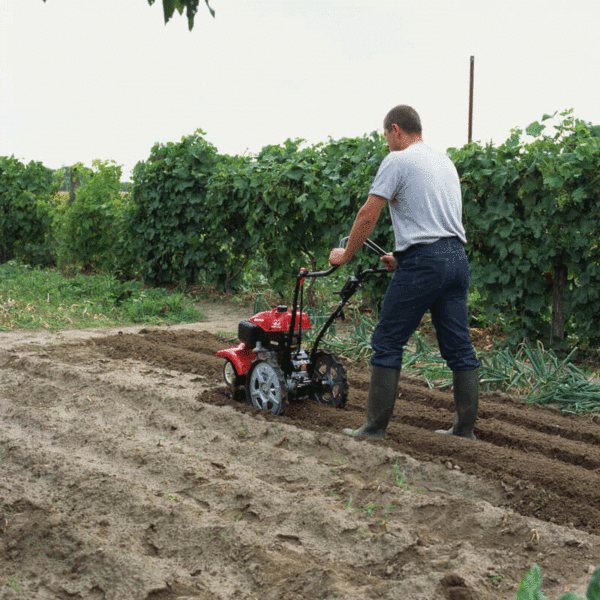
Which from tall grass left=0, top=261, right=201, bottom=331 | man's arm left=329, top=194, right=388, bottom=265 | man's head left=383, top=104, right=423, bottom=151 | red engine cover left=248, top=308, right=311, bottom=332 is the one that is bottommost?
tall grass left=0, top=261, right=201, bottom=331

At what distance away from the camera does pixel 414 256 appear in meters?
4.39

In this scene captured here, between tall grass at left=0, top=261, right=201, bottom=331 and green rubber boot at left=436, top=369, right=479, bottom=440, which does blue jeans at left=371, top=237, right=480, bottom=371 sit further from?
tall grass at left=0, top=261, right=201, bottom=331

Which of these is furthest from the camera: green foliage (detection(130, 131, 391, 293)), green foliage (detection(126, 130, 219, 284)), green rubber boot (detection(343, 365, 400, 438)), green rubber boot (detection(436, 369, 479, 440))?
green foliage (detection(126, 130, 219, 284))

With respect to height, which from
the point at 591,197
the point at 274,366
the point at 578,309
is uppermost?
the point at 591,197

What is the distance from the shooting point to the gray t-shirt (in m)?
4.32

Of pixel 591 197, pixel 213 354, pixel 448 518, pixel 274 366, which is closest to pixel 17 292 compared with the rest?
pixel 213 354

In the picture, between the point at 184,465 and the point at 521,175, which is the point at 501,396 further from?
the point at 184,465

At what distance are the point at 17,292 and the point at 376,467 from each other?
8.40 meters

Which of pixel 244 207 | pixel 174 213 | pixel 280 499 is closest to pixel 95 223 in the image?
pixel 174 213

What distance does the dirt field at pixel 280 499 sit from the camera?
3043 millimetres

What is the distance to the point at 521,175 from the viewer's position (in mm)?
7020

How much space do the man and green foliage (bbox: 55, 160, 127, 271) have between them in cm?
878

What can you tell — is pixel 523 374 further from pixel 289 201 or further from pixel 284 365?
pixel 289 201

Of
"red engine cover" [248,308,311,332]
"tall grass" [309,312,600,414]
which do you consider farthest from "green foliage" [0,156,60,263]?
"red engine cover" [248,308,311,332]
